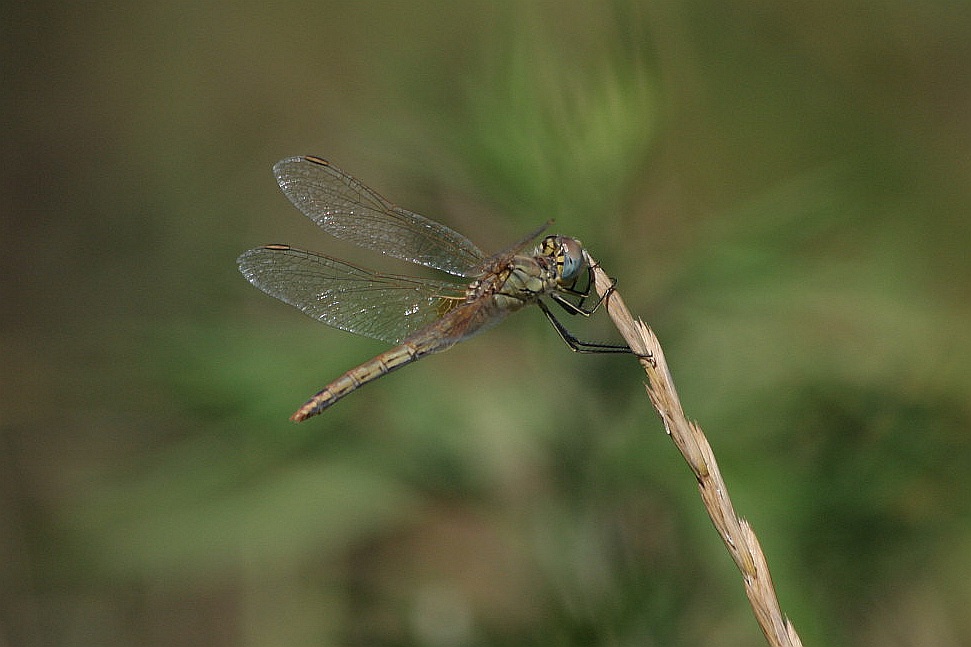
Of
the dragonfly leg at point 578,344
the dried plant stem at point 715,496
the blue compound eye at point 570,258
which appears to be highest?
the blue compound eye at point 570,258

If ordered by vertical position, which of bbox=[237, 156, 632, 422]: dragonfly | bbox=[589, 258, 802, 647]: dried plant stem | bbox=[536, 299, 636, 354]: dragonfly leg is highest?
bbox=[237, 156, 632, 422]: dragonfly

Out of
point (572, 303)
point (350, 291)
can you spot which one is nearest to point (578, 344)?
point (572, 303)

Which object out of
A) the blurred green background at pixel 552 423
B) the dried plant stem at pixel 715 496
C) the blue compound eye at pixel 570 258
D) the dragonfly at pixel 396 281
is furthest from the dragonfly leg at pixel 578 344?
the dried plant stem at pixel 715 496

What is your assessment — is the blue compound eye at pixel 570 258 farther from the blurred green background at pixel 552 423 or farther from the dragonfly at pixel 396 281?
the blurred green background at pixel 552 423

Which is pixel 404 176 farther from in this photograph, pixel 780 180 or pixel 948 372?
pixel 780 180

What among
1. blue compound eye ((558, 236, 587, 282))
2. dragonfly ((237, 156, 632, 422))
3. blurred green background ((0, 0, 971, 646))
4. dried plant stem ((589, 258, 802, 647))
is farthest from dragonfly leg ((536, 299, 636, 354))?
dried plant stem ((589, 258, 802, 647))

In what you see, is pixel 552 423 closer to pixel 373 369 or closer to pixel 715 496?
pixel 373 369

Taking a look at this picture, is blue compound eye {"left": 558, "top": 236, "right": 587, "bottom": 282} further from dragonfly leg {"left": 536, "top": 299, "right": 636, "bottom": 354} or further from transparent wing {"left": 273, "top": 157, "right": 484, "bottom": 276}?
transparent wing {"left": 273, "top": 157, "right": 484, "bottom": 276}
